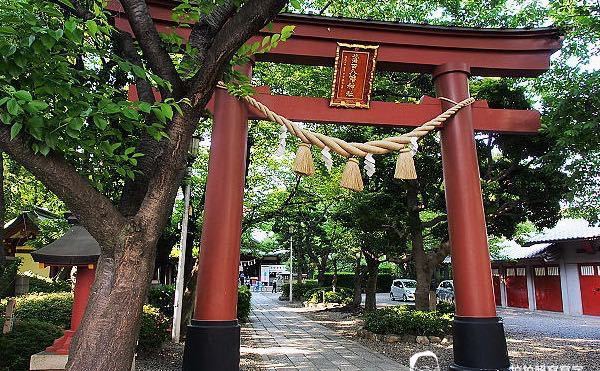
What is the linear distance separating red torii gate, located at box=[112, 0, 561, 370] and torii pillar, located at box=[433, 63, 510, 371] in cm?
1

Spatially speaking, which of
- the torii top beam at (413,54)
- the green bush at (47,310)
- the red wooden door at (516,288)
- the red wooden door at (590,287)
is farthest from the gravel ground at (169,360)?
the red wooden door at (516,288)

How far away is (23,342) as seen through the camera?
6.15 meters

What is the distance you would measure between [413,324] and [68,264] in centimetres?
764

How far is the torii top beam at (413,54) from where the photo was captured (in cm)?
A: 566

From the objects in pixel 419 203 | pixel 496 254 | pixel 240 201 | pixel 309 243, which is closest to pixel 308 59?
pixel 240 201

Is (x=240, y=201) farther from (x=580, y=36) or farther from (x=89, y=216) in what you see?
(x=580, y=36)

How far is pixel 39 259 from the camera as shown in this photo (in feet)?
16.8

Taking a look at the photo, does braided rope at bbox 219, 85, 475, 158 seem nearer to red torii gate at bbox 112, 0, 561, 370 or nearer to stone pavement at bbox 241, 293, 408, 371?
red torii gate at bbox 112, 0, 561, 370

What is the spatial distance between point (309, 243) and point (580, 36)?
15.8 metres

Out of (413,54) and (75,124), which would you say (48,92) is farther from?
(413,54)

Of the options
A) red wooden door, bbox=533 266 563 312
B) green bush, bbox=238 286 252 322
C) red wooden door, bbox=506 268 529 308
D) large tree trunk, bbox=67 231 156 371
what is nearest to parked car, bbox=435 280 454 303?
red wooden door, bbox=506 268 529 308

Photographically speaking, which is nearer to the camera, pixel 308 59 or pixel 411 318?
pixel 308 59

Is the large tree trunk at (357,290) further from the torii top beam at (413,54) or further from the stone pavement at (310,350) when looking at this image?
the torii top beam at (413,54)

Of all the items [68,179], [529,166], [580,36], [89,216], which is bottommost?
[89,216]
